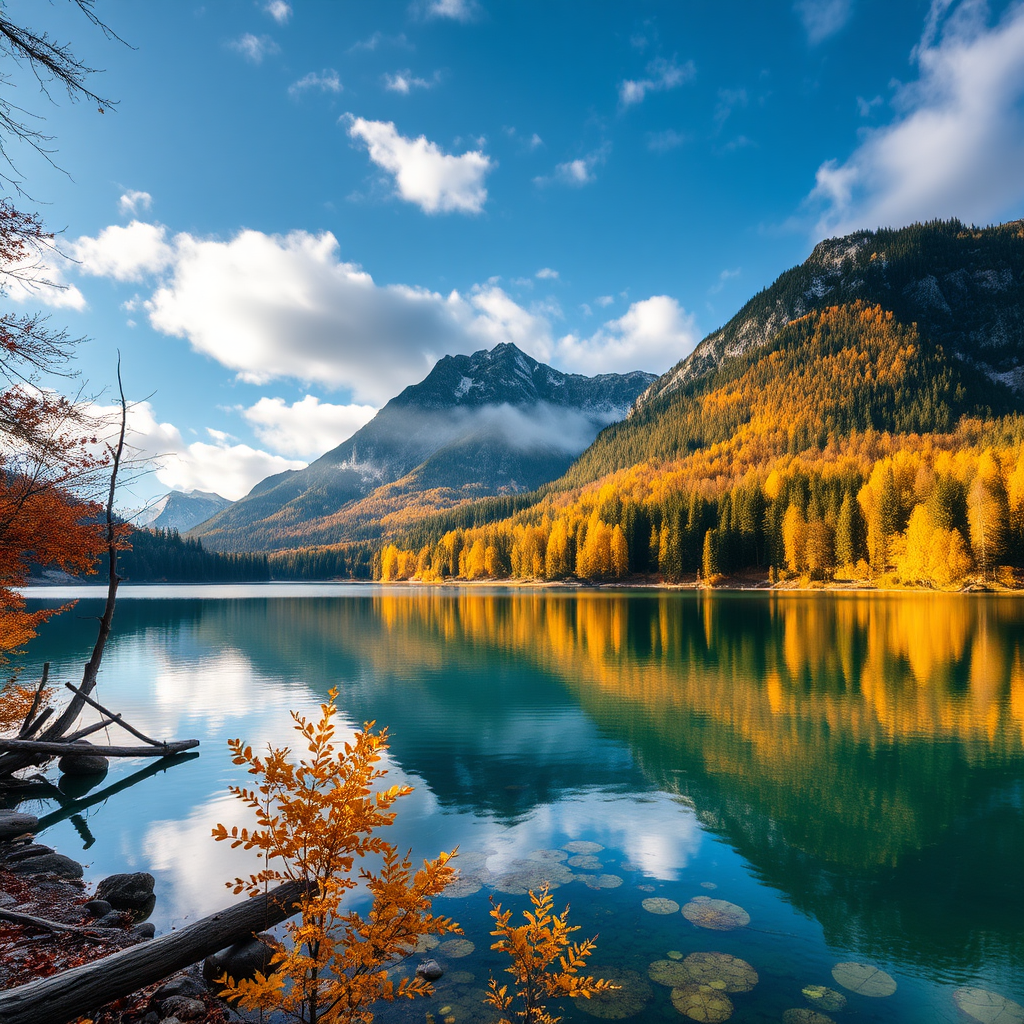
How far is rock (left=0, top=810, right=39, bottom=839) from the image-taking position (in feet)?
43.7

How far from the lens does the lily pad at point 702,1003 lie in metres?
7.27

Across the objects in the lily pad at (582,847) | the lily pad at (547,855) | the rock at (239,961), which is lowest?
the lily pad at (582,847)

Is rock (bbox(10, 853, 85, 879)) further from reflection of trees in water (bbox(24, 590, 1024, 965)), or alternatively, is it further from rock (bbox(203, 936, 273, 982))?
reflection of trees in water (bbox(24, 590, 1024, 965))

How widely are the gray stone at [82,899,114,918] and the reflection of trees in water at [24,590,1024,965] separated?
25.6ft

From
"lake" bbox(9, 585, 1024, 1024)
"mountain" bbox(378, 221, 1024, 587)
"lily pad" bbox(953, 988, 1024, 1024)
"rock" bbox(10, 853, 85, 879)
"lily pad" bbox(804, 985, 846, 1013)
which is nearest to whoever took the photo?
"lily pad" bbox(953, 988, 1024, 1024)

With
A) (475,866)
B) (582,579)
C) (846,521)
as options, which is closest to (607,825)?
(475,866)

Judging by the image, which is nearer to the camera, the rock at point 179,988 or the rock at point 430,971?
the rock at point 179,988

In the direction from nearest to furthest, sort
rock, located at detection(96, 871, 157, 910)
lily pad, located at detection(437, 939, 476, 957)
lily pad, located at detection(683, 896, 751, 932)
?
lily pad, located at detection(437, 939, 476, 957), lily pad, located at detection(683, 896, 751, 932), rock, located at detection(96, 871, 157, 910)

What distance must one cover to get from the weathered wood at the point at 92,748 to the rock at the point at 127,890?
3.90 meters

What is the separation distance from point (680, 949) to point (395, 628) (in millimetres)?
49893

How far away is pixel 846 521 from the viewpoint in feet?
298

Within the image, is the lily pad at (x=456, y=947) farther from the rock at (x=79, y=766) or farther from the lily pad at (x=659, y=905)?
the rock at (x=79, y=766)

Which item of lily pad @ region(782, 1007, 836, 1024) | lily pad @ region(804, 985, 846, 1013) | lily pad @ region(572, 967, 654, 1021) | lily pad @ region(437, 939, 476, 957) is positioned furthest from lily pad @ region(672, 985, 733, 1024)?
lily pad @ region(437, 939, 476, 957)

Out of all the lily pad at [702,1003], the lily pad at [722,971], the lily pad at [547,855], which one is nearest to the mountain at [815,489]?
the lily pad at [547,855]
